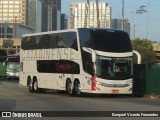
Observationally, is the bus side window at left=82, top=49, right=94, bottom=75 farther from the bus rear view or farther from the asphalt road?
the asphalt road

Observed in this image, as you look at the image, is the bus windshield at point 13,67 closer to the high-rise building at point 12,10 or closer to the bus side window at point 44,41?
the bus side window at point 44,41

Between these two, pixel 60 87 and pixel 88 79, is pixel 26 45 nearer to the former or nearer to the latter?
pixel 60 87

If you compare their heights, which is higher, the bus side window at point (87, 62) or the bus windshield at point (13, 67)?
the bus side window at point (87, 62)

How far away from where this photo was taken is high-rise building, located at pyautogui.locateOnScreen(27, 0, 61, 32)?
8121cm

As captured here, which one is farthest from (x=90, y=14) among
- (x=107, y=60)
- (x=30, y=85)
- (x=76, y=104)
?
(x=76, y=104)

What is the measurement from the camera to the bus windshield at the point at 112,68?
2725 cm

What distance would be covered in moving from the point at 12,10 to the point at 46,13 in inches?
2004

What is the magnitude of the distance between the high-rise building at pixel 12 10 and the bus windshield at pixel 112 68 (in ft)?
414

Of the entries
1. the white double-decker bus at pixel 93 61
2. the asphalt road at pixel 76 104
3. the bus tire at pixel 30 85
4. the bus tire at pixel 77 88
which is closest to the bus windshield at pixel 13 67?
the bus tire at pixel 30 85

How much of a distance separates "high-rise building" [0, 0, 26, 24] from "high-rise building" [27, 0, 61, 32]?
558cm

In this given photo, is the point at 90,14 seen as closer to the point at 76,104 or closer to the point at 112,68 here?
the point at 112,68

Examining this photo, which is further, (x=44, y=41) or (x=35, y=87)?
(x=35, y=87)

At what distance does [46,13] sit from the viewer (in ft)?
357

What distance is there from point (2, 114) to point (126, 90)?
17.0 meters
